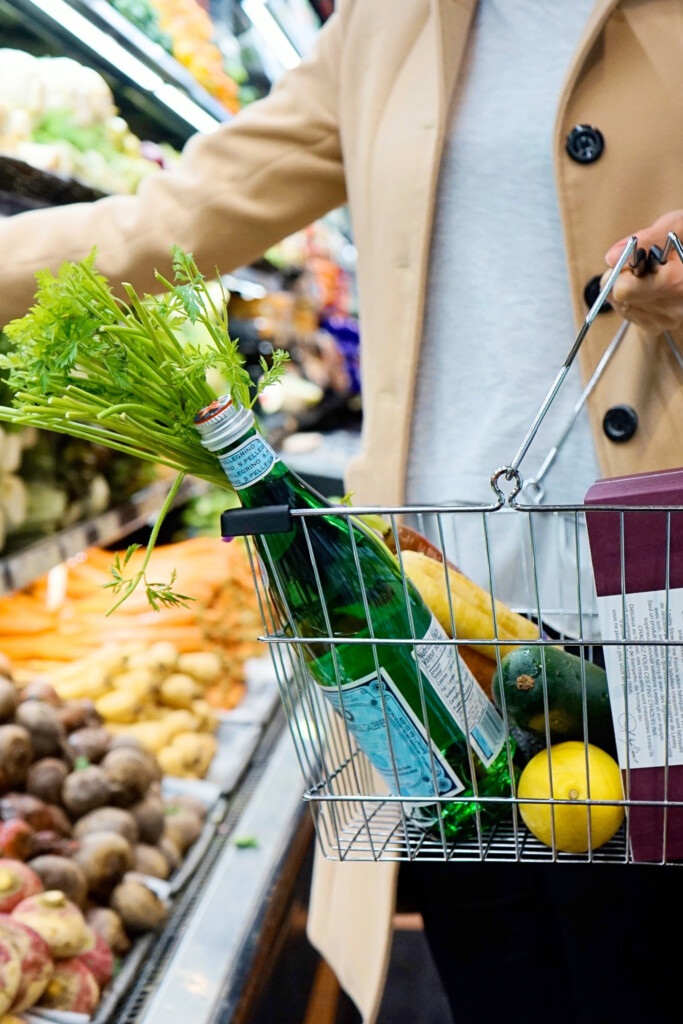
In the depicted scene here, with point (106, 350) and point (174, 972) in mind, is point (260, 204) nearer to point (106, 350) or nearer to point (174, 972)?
point (106, 350)

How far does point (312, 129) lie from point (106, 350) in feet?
2.35

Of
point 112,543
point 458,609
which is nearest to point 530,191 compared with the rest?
point 458,609

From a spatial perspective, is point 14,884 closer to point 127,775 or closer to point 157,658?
point 127,775

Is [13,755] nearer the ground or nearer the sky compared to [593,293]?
nearer the ground

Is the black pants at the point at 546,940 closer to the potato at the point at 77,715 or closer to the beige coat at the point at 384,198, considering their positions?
the beige coat at the point at 384,198

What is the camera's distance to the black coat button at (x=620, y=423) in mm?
962

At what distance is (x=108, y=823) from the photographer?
58.0 inches

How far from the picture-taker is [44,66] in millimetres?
2117

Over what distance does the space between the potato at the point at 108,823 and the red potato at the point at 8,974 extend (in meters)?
0.39

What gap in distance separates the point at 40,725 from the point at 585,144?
1.17 m

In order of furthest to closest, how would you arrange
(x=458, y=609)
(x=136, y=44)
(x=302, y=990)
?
1. (x=136, y=44)
2. (x=302, y=990)
3. (x=458, y=609)

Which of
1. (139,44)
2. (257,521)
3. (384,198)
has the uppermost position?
(139,44)

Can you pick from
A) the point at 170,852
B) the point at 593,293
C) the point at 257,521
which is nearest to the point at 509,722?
the point at 257,521

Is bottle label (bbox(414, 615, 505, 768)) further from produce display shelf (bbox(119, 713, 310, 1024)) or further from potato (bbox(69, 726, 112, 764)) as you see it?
potato (bbox(69, 726, 112, 764))
